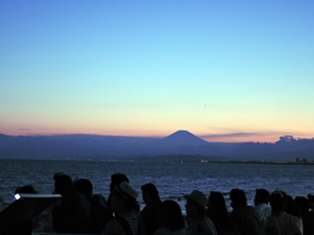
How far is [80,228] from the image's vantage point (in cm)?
566

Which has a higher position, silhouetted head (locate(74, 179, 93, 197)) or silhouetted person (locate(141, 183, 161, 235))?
silhouetted head (locate(74, 179, 93, 197))

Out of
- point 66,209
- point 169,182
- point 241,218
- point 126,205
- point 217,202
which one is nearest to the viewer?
point 126,205

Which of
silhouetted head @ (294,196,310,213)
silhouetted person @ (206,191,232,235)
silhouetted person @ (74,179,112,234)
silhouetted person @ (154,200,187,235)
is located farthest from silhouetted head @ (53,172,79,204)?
silhouetted head @ (294,196,310,213)

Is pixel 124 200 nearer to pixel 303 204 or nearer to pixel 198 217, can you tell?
pixel 198 217

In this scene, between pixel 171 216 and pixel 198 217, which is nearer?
pixel 171 216

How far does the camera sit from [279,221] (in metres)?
6.04

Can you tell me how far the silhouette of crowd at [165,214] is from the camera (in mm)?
4746

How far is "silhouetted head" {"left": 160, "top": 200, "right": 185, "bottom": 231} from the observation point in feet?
15.5

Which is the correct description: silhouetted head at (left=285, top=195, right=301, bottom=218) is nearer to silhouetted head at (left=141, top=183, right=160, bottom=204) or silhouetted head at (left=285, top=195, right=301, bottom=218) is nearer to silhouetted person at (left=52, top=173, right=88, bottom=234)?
silhouetted head at (left=141, top=183, right=160, bottom=204)

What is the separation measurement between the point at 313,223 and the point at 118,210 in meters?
4.00

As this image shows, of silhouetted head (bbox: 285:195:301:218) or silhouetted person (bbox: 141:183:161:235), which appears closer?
silhouetted person (bbox: 141:183:161:235)

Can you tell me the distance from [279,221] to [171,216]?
1.89 meters

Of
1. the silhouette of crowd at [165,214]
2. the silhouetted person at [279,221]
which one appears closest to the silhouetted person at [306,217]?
the silhouette of crowd at [165,214]

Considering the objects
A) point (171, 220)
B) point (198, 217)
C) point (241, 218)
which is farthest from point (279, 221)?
point (171, 220)
